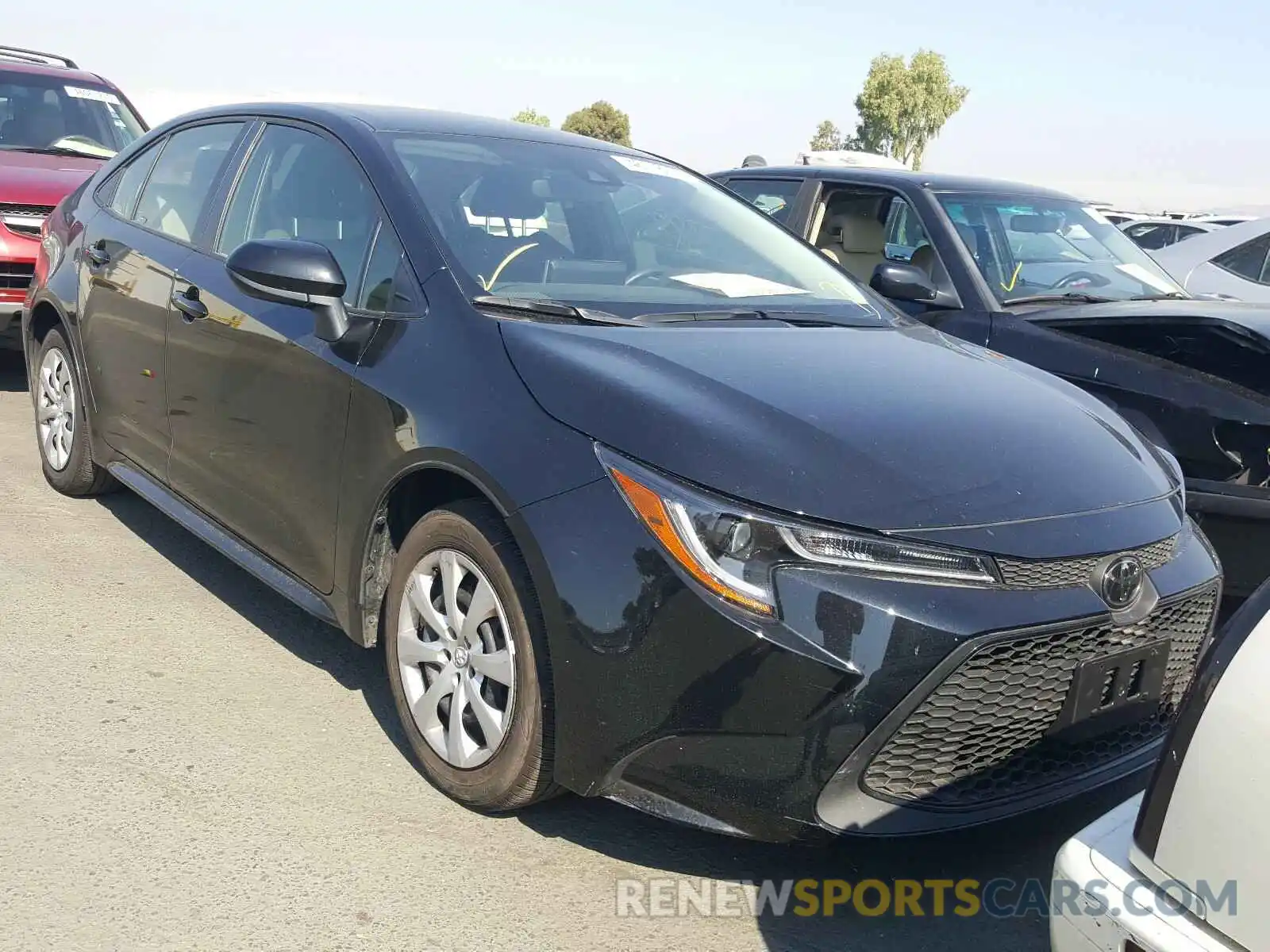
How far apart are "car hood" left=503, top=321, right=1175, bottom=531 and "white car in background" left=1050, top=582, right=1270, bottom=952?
81cm

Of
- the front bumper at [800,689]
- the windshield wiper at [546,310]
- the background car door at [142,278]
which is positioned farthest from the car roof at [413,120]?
the front bumper at [800,689]

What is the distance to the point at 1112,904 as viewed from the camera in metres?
1.77

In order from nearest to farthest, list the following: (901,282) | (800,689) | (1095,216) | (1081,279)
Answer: (800,689) → (901,282) → (1081,279) → (1095,216)

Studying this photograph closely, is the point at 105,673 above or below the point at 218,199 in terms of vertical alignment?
below

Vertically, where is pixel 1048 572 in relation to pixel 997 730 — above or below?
above

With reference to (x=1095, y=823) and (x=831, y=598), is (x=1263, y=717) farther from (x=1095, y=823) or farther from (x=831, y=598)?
(x=831, y=598)

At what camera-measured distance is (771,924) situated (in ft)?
8.64

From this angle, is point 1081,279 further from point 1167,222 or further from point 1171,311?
point 1167,222

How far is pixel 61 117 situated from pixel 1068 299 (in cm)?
675

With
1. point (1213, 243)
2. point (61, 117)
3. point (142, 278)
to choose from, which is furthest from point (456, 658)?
point (1213, 243)

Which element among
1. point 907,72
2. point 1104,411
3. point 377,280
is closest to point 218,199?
point 377,280

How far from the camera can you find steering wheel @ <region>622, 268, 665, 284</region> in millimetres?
3576

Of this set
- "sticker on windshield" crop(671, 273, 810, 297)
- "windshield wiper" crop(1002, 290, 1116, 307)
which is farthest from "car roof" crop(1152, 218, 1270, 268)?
Answer: "sticker on windshield" crop(671, 273, 810, 297)

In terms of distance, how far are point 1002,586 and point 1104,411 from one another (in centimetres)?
112
